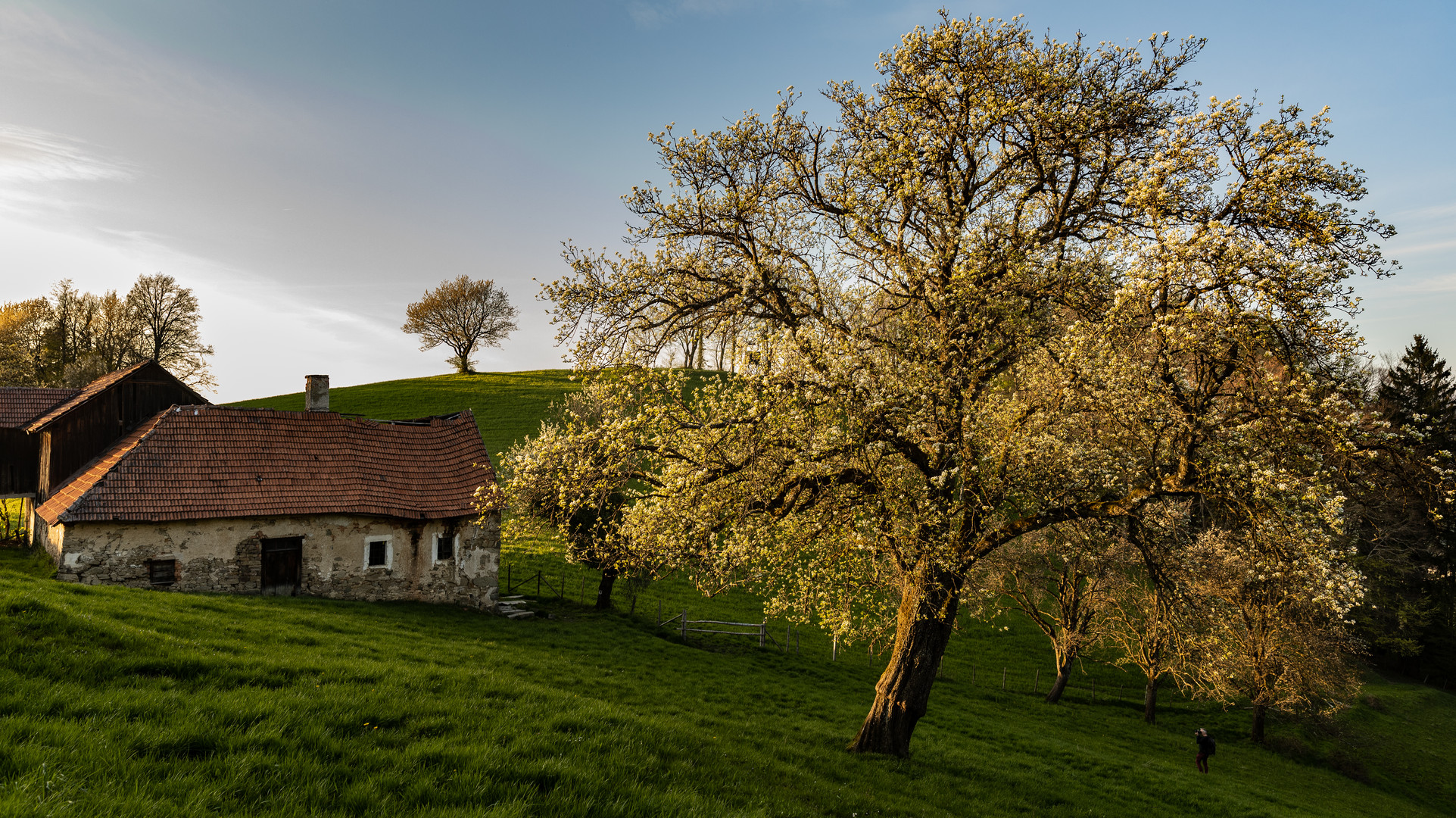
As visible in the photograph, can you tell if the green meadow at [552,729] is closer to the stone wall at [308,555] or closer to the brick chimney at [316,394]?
the stone wall at [308,555]

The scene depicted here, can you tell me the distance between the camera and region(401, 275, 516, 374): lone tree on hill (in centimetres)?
8656

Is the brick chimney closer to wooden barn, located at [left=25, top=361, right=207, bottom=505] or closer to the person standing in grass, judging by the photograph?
wooden barn, located at [left=25, top=361, right=207, bottom=505]

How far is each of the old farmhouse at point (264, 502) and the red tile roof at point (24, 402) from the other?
0.60 meters

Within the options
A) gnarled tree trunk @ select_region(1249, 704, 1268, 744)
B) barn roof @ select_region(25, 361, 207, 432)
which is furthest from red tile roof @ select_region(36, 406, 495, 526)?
gnarled tree trunk @ select_region(1249, 704, 1268, 744)

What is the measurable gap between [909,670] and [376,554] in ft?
73.4

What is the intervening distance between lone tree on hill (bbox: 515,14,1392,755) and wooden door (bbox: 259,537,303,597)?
19.0 metres

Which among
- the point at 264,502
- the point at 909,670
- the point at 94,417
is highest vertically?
the point at 94,417

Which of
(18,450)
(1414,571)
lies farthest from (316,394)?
(1414,571)

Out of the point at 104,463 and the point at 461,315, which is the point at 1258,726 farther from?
the point at 461,315

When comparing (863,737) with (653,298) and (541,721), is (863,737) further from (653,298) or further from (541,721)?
(653,298)

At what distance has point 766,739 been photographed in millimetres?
12867

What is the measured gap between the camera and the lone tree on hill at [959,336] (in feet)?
34.2

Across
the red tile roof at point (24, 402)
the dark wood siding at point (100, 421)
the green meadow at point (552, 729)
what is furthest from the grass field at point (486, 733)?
the red tile roof at point (24, 402)

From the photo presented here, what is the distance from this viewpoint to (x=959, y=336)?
1234cm
